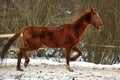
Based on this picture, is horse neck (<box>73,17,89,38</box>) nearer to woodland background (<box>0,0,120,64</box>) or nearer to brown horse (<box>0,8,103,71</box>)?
brown horse (<box>0,8,103,71</box>)

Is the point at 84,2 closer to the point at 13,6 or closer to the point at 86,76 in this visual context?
the point at 13,6

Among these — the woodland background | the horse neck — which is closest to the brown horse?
the horse neck

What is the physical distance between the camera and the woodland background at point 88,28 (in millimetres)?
15227

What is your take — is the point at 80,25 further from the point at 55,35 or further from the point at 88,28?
the point at 88,28

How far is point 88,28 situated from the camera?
593 inches

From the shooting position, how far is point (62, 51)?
15.9 meters

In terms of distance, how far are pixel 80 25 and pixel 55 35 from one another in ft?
2.28

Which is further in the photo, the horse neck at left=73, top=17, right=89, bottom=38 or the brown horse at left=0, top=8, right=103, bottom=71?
the horse neck at left=73, top=17, right=89, bottom=38

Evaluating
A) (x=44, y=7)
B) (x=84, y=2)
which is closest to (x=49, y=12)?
(x=44, y=7)

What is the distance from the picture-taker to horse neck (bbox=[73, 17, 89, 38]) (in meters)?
9.35

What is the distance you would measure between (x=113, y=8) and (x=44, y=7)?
114 inches

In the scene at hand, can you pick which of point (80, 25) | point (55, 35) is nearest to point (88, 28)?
point (80, 25)

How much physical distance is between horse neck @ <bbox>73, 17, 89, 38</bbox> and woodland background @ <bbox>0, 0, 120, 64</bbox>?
17.3 feet

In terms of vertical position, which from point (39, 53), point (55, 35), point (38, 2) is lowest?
point (39, 53)
